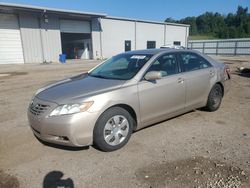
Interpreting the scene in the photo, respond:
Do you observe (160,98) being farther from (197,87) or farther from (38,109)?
(38,109)

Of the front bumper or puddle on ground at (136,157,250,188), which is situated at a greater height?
the front bumper

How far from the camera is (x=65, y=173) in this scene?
3.12 meters

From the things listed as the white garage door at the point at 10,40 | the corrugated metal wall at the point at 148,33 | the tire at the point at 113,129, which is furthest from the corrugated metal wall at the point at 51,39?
the tire at the point at 113,129

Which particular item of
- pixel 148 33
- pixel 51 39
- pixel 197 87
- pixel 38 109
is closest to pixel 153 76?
pixel 197 87

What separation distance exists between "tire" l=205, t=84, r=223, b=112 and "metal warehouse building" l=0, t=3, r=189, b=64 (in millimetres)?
22506

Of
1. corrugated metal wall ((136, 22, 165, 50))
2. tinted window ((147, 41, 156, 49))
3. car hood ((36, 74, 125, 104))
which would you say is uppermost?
corrugated metal wall ((136, 22, 165, 50))

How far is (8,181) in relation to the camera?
2961 mm

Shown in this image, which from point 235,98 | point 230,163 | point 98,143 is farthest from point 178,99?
point 235,98

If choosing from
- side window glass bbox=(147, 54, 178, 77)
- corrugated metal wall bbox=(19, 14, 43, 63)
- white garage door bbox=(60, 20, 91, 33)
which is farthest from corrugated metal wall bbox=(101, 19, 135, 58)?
side window glass bbox=(147, 54, 178, 77)

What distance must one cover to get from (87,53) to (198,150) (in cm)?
3008

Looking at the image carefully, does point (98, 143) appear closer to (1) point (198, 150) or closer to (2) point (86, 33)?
(1) point (198, 150)

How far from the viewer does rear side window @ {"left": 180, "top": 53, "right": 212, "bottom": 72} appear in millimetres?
4832

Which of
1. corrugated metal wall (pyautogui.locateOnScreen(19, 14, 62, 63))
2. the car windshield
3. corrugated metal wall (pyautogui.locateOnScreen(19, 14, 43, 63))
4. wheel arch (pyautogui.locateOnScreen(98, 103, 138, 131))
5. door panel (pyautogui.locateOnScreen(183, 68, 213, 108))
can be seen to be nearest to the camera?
wheel arch (pyautogui.locateOnScreen(98, 103, 138, 131))

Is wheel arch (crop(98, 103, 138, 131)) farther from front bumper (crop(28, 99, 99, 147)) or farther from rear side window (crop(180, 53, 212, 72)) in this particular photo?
rear side window (crop(180, 53, 212, 72))
